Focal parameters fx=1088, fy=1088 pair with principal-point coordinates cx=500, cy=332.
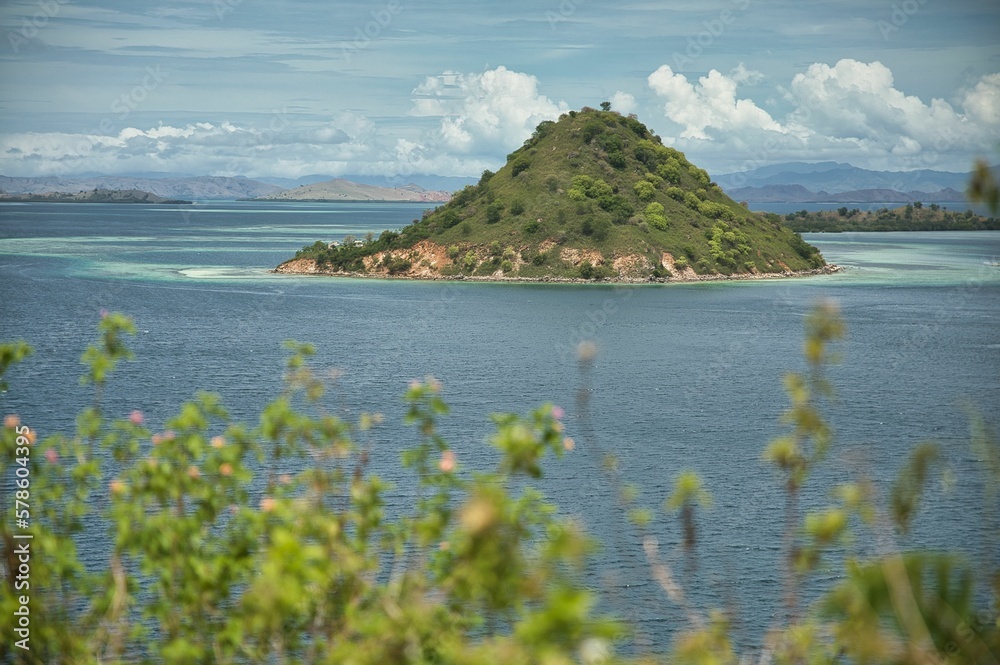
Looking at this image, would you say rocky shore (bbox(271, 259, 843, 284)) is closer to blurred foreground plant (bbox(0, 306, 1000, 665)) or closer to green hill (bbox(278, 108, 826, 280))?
green hill (bbox(278, 108, 826, 280))

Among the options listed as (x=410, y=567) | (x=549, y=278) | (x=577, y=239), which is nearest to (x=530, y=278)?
(x=549, y=278)

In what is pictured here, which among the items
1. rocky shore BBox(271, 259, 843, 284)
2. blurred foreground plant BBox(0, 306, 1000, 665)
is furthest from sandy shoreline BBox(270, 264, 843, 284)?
blurred foreground plant BBox(0, 306, 1000, 665)

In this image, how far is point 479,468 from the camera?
47.8 m

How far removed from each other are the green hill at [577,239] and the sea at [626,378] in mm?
9195

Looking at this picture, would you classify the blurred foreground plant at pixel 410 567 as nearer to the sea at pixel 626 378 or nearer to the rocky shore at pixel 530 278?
the sea at pixel 626 378

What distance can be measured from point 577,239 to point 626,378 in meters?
97.7

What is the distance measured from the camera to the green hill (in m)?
172

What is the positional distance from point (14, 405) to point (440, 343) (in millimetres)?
42358

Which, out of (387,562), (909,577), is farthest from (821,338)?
(387,562)

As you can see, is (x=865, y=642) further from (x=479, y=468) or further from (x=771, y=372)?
(x=771, y=372)

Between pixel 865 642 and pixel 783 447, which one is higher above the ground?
pixel 783 447

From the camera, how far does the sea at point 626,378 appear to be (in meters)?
38.8

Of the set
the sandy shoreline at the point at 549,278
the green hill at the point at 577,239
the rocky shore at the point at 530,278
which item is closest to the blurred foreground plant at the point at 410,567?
the sandy shoreline at the point at 549,278

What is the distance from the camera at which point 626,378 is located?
79.9 metres
